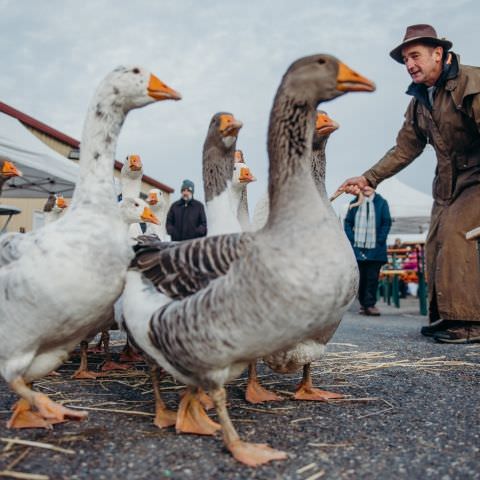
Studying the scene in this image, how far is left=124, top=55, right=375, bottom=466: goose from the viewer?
2248mm

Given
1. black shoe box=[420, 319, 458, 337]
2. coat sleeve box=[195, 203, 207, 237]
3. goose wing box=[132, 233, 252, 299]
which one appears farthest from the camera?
coat sleeve box=[195, 203, 207, 237]

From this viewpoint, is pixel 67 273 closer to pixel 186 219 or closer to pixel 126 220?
pixel 126 220

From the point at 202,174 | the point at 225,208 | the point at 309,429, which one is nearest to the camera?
the point at 309,429

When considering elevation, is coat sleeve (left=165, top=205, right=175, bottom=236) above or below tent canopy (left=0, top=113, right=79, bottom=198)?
below

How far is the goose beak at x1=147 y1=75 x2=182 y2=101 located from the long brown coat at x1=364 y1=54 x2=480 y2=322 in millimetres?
3322

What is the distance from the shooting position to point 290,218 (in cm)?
241

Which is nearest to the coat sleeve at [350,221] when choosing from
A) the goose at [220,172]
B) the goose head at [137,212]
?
the goose head at [137,212]

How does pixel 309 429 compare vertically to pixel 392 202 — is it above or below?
below

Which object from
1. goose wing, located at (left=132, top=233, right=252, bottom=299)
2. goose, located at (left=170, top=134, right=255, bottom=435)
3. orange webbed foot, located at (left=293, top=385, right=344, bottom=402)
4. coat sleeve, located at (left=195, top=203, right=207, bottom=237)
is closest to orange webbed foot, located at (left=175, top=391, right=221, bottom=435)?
goose wing, located at (left=132, top=233, right=252, bottom=299)

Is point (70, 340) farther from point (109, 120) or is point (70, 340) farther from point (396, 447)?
point (396, 447)

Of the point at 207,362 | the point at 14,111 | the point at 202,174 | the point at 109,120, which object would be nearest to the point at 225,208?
the point at 202,174

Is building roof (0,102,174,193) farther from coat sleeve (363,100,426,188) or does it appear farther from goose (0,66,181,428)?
goose (0,66,181,428)

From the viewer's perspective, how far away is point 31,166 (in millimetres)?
Result: 8789

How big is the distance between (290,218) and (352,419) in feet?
4.18
